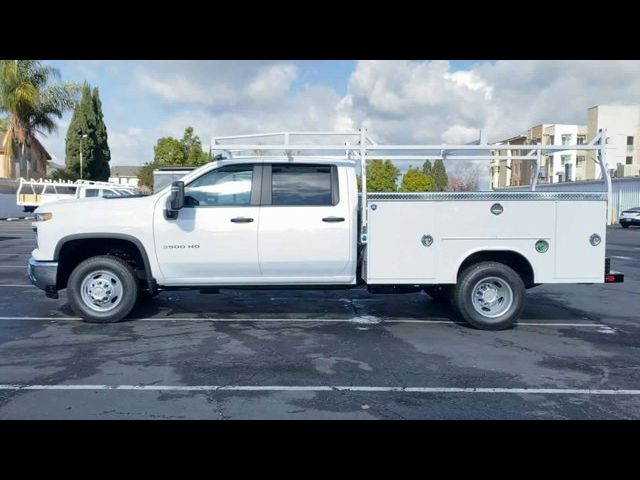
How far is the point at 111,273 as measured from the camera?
7660mm

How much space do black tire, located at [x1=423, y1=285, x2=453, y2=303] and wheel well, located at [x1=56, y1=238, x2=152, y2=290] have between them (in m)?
3.80

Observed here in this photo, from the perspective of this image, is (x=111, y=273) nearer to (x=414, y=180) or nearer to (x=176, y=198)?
(x=176, y=198)

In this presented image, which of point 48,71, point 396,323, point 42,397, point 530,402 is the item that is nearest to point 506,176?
point 396,323

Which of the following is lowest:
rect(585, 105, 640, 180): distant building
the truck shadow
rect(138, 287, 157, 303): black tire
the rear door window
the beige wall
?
the truck shadow

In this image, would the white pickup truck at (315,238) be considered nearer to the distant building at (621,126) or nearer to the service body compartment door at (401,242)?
the service body compartment door at (401,242)

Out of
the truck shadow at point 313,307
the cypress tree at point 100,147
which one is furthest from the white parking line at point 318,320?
the cypress tree at point 100,147

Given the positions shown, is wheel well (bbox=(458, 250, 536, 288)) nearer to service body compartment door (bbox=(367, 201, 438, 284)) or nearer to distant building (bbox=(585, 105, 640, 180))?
service body compartment door (bbox=(367, 201, 438, 284))

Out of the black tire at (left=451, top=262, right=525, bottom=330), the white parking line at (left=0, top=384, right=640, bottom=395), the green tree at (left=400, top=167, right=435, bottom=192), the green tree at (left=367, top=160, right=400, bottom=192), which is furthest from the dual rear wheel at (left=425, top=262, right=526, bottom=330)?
the white parking line at (left=0, top=384, right=640, bottom=395)

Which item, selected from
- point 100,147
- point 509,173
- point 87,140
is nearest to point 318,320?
point 509,173

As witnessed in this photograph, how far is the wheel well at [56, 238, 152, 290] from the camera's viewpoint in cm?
763

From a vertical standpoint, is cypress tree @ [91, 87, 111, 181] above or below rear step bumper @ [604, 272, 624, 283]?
above

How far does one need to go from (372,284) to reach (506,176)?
11.0 ft
